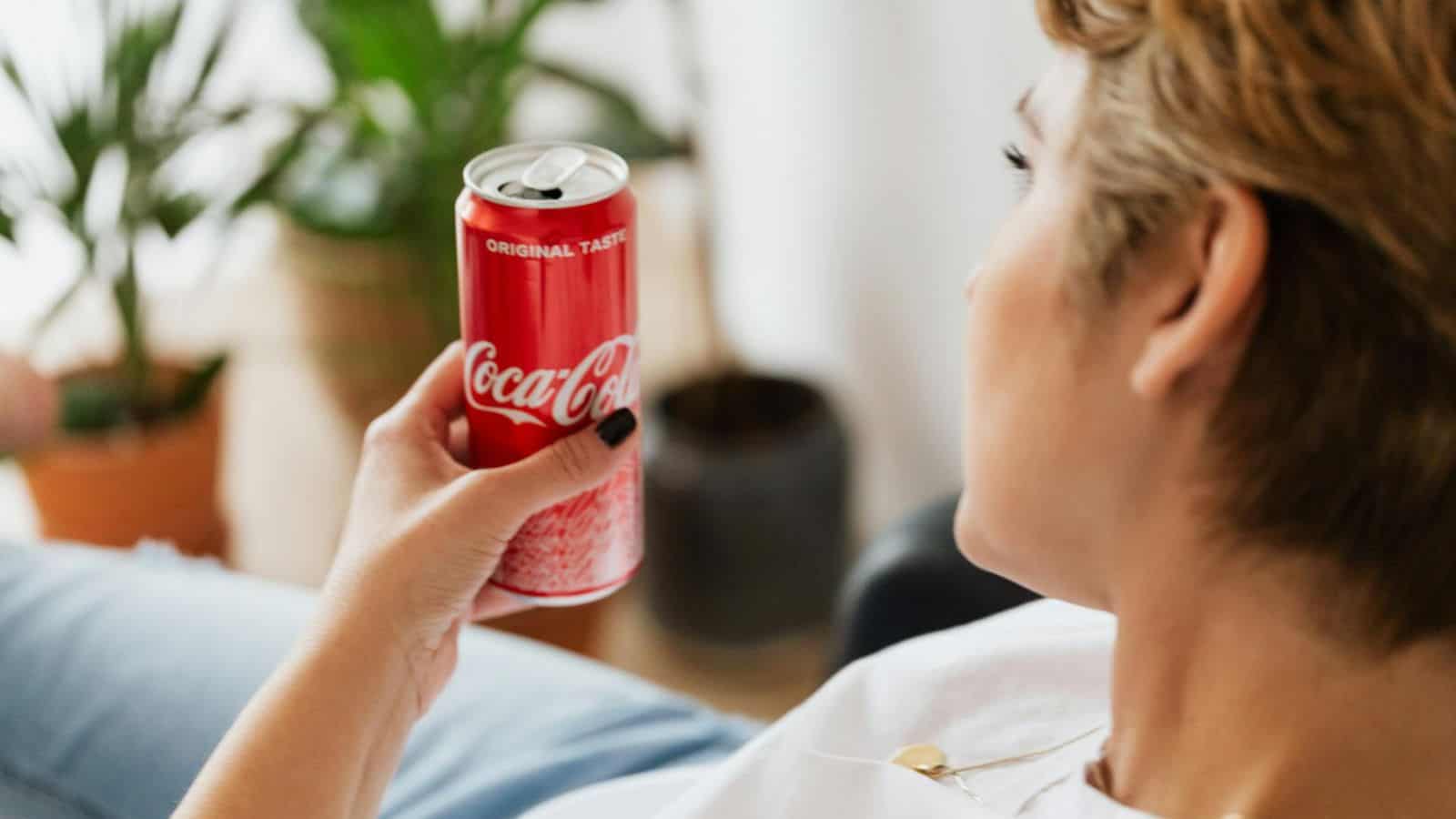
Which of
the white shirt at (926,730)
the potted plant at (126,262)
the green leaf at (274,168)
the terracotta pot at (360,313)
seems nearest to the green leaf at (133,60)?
the potted plant at (126,262)

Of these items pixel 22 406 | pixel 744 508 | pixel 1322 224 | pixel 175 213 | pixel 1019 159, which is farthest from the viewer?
pixel 744 508

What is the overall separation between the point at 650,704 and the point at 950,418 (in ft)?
3.33

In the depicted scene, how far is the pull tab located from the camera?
84 centimetres

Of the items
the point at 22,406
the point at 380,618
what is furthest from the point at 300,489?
the point at 380,618

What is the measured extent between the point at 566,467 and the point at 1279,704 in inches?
14.6

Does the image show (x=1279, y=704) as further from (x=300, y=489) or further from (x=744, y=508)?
(x=300, y=489)

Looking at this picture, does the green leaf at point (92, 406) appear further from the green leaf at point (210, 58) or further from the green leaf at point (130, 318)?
the green leaf at point (210, 58)

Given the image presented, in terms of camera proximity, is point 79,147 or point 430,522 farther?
point 79,147

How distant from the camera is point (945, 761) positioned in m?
0.95

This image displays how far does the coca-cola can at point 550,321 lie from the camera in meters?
0.82

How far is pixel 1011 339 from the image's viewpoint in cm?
75

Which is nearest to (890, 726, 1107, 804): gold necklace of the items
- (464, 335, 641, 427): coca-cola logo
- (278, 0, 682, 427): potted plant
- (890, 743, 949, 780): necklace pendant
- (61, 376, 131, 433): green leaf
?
(890, 743, 949, 780): necklace pendant

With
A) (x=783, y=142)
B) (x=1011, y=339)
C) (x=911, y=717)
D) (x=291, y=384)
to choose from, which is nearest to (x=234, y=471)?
(x=291, y=384)

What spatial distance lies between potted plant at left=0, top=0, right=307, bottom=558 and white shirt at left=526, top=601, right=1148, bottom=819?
1.01m
